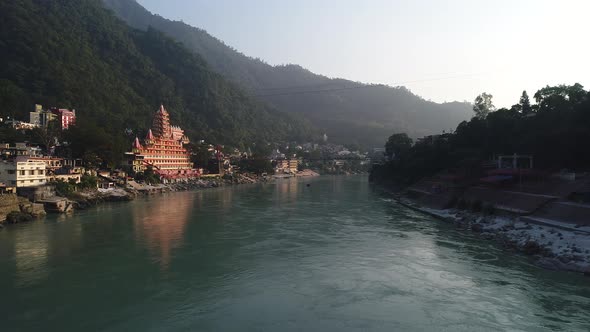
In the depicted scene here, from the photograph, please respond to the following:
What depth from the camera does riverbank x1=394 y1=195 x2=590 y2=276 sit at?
11727 mm

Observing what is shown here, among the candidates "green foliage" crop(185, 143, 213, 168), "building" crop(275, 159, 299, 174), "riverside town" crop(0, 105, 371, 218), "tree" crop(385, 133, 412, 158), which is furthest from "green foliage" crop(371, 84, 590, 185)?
"building" crop(275, 159, 299, 174)

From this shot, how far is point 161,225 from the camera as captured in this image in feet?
63.0

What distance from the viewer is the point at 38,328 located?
7836 millimetres

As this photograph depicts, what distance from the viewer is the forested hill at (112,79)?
50688mm

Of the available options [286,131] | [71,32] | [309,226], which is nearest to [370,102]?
[286,131]

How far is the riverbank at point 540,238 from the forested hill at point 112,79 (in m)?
33.2

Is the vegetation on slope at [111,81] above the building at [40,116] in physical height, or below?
above

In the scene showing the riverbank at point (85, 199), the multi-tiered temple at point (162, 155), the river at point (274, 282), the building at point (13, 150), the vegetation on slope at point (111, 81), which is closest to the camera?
the river at point (274, 282)

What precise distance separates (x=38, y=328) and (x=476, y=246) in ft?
44.3

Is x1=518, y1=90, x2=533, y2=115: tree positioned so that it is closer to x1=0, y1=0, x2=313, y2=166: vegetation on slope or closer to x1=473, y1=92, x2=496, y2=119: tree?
x1=473, y1=92, x2=496, y2=119: tree

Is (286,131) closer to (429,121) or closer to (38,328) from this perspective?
(429,121)

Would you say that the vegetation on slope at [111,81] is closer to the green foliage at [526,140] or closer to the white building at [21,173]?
the white building at [21,173]

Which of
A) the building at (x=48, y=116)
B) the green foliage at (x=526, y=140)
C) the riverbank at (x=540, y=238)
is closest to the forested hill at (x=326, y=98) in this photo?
the building at (x=48, y=116)

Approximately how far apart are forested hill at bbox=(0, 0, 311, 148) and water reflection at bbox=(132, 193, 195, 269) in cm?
1571
